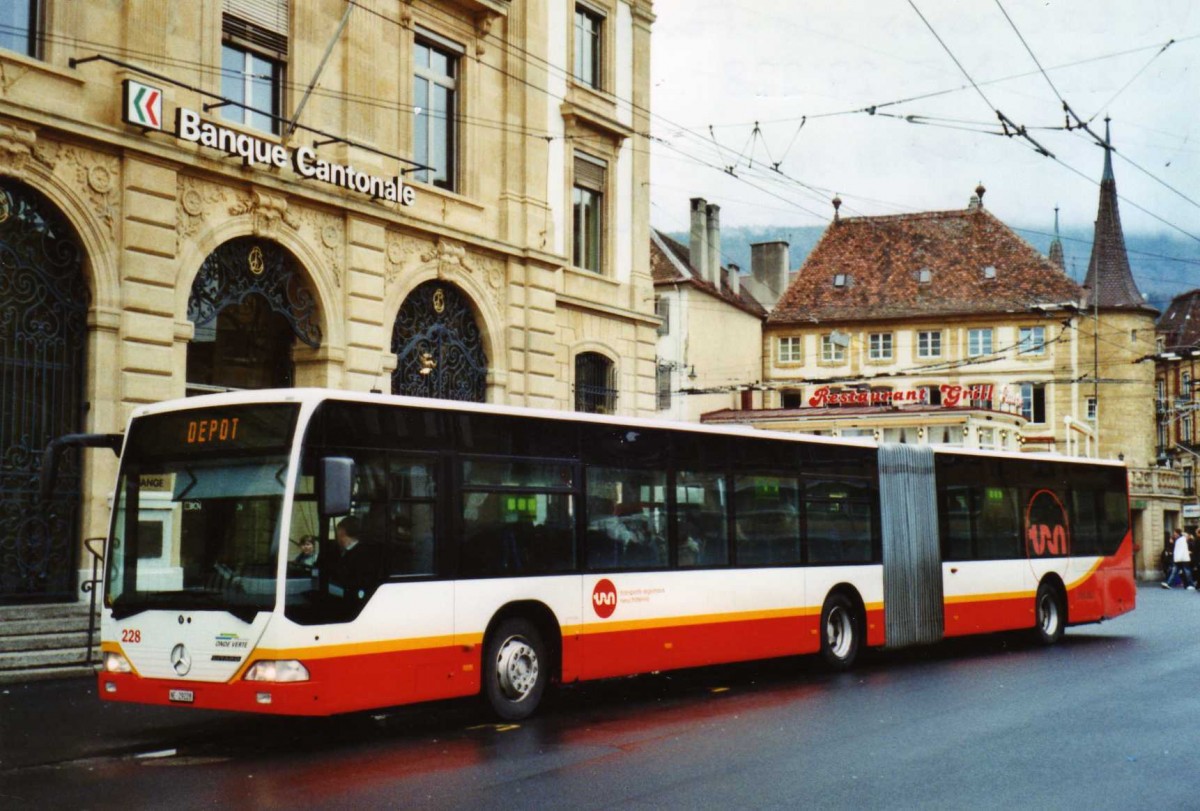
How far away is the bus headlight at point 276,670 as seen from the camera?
10666 mm

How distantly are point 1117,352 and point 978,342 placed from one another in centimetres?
905

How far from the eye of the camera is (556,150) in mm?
27188

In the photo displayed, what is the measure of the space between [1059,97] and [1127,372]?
6300 centimetres

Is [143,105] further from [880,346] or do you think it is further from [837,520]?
[880,346]

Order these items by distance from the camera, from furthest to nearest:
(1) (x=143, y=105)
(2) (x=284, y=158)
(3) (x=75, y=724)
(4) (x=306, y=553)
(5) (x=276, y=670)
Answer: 1. (2) (x=284, y=158)
2. (1) (x=143, y=105)
3. (3) (x=75, y=724)
4. (4) (x=306, y=553)
5. (5) (x=276, y=670)

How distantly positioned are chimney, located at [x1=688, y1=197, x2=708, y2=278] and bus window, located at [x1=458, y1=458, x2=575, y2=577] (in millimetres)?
56249

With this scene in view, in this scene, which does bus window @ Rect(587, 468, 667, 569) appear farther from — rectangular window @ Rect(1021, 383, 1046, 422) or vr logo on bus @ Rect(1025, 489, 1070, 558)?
rectangular window @ Rect(1021, 383, 1046, 422)

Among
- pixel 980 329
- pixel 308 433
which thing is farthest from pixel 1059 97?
pixel 980 329

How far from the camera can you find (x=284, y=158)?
20562 mm

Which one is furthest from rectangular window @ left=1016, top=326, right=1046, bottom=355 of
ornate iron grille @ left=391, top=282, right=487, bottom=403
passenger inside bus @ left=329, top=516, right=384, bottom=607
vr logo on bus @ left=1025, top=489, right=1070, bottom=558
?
passenger inside bus @ left=329, top=516, right=384, bottom=607

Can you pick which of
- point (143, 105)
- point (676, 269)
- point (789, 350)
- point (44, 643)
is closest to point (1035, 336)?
point (789, 350)

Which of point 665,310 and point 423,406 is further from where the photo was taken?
point 665,310

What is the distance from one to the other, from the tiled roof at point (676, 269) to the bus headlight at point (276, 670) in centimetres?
5243

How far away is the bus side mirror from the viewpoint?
35.1 feet
